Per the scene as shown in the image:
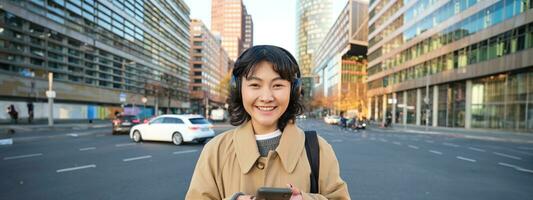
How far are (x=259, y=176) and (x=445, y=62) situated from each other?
1561 inches

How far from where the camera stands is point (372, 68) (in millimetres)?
58250

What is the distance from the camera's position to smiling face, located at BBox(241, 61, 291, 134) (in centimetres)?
154

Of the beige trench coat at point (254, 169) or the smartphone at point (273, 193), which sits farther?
the beige trench coat at point (254, 169)

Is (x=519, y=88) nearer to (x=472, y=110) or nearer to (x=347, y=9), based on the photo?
(x=472, y=110)

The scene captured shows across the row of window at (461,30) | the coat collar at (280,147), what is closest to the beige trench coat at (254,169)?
the coat collar at (280,147)

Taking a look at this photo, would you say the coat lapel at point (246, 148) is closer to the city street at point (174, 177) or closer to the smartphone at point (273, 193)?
the smartphone at point (273, 193)

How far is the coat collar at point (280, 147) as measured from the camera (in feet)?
4.79

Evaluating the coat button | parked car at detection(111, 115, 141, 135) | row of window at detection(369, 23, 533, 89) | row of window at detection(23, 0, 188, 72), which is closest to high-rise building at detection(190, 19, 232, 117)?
row of window at detection(23, 0, 188, 72)

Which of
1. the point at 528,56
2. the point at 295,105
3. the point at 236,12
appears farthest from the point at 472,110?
the point at 236,12

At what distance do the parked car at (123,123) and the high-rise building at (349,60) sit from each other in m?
45.7

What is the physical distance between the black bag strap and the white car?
11628mm

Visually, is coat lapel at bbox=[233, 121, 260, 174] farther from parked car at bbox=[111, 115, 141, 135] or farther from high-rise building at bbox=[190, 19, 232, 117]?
high-rise building at bbox=[190, 19, 232, 117]

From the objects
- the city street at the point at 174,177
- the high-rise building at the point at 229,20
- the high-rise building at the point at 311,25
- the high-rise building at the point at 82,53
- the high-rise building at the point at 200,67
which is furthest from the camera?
the high-rise building at the point at 229,20

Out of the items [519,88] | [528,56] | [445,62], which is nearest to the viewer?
[528,56]
